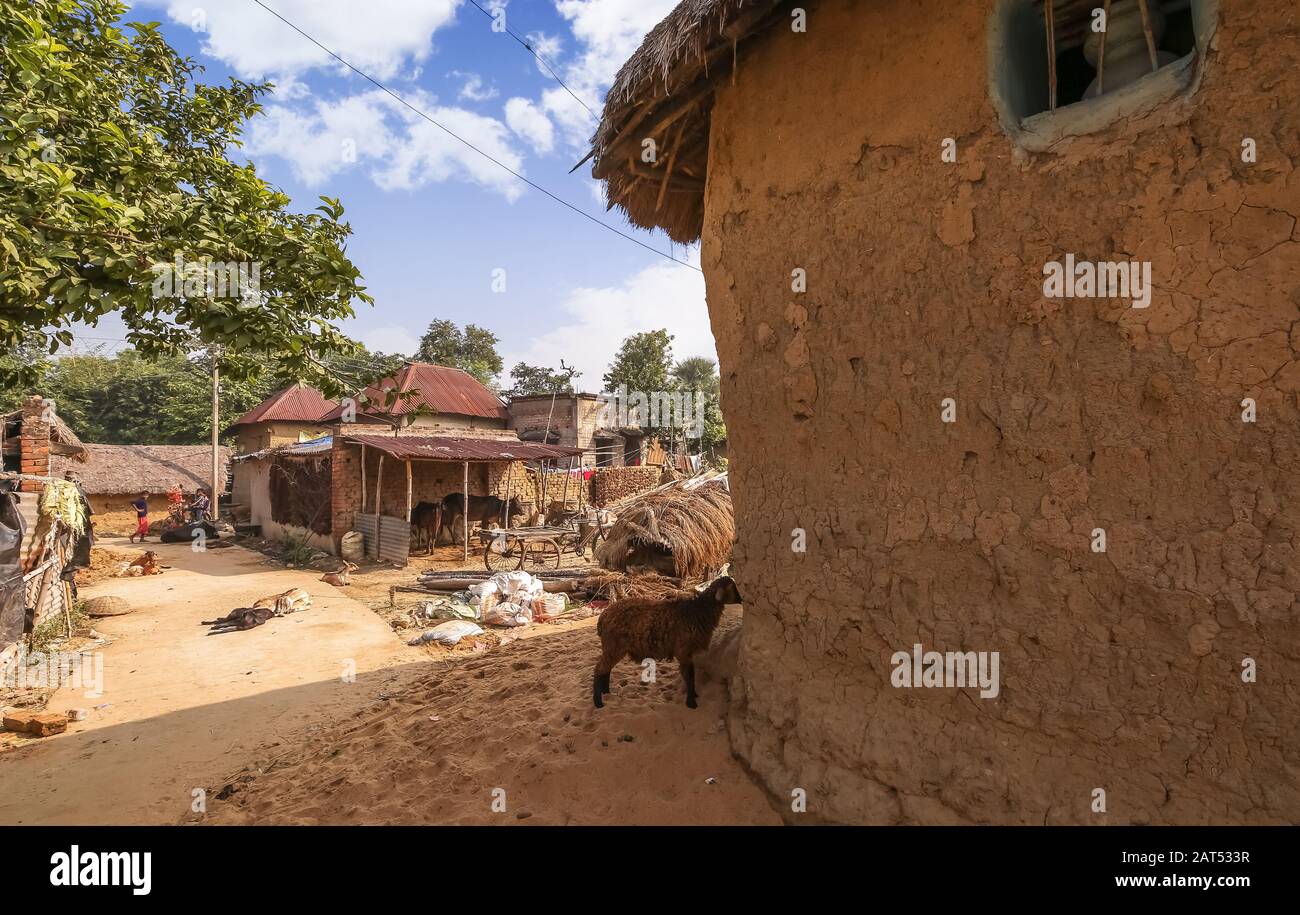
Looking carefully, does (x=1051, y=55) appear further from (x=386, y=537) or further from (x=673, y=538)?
(x=386, y=537)

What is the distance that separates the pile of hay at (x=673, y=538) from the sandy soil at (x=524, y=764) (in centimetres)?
402

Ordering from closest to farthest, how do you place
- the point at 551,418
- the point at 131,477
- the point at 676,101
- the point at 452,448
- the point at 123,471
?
the point at 676,101
the point at 452,448
the point at 131,477
the point at 123,471
the point at 551,418

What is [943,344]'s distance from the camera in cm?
270

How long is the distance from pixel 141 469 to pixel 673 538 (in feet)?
72.3

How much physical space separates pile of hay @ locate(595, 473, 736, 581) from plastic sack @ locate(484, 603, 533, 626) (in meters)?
1.71

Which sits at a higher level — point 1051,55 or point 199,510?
point 1051,55

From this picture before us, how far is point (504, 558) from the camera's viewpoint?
46.7 feet

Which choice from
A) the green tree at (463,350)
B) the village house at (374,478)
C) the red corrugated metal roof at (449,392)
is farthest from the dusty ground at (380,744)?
the green tree at (463,350)

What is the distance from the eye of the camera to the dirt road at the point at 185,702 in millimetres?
4414

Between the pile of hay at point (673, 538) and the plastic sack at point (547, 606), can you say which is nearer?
the plastic sack at point (547, 606)

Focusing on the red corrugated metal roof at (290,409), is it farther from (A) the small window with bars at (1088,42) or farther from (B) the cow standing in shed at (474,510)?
(A) the small window with bars at (1088,42)

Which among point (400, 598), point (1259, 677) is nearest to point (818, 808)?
point (1259, 677)

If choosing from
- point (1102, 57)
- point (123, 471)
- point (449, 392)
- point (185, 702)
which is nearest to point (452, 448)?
point (185, 702)
